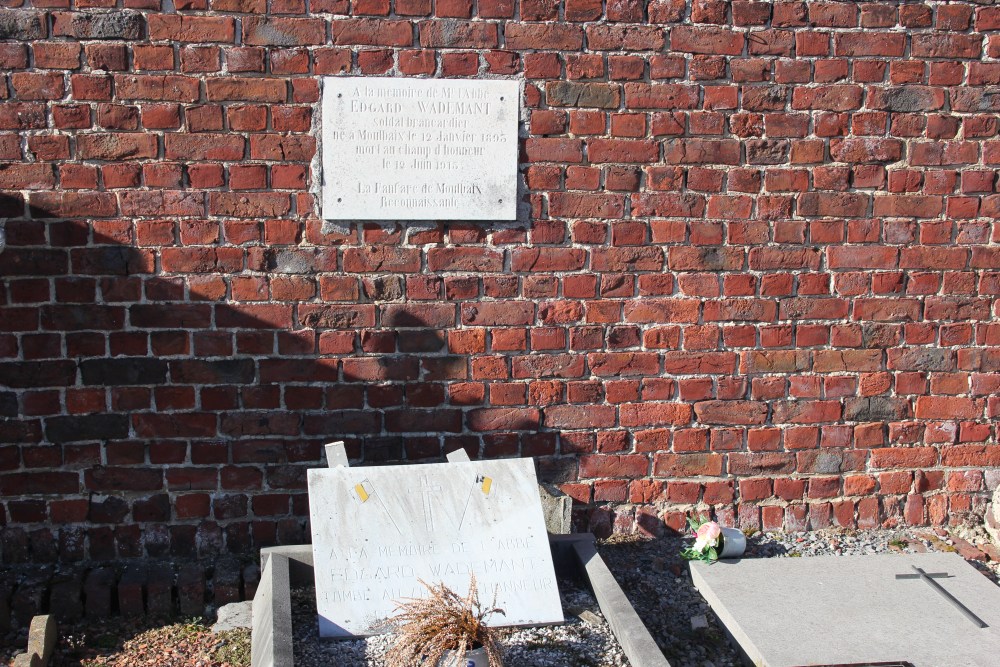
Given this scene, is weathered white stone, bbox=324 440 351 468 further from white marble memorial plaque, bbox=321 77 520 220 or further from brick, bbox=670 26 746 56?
brick, bbox=670 26 746 56

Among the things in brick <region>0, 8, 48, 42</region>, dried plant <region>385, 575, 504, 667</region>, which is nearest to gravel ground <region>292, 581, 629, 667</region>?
dried plant <region>385, 575, 504, 667</region>

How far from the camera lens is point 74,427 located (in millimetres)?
3479

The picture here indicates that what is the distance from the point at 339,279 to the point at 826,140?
88.1 inches

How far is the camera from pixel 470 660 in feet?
8.45

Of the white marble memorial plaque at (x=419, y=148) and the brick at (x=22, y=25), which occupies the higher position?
the brick at (x=22, y=25)

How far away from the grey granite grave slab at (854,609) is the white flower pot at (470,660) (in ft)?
3.28

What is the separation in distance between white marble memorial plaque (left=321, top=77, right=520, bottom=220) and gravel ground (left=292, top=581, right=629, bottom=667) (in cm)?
164

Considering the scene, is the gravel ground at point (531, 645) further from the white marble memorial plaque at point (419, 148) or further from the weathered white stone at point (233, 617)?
the white marble memorial plaque at point (419, 148)

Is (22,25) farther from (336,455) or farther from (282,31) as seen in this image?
(336,455)

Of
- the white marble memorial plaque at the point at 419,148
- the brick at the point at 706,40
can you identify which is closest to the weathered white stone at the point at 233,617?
the white marble memorial plaque at the point at 419,148

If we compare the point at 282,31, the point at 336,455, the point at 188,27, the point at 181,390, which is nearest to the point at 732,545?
the point at 336,455

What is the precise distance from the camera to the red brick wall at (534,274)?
3377 mm

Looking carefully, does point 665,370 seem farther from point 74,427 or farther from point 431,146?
point 74,427

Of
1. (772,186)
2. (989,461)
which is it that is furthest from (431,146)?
(989,461)
